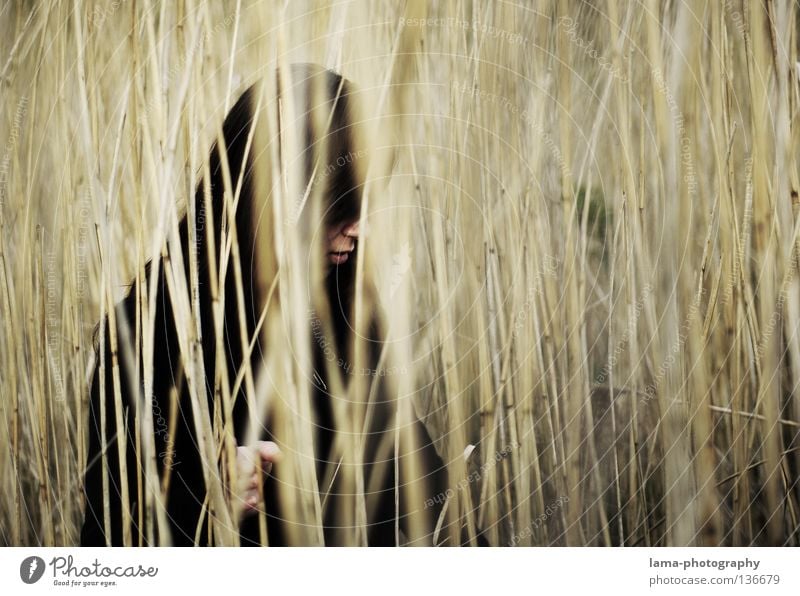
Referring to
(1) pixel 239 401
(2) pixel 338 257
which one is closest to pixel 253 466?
(1) pixel 239 401

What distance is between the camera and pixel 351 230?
2.45ft

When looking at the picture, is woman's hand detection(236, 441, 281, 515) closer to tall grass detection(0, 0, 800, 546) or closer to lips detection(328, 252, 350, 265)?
tall grass detection(0, 0, 800, 546)

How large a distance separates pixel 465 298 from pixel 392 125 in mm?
263

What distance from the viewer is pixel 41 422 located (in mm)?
769

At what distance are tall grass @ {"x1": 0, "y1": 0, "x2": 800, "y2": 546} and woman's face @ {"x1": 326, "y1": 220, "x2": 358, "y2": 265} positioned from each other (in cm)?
4

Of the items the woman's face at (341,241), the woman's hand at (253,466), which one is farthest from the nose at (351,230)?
the woman's hand at (253,466)

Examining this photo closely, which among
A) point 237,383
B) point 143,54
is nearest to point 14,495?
point 237,383

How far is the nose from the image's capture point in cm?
75

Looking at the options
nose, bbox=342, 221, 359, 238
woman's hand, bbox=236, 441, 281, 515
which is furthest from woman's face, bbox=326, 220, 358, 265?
woman's hand, bbox=236, 441, 281, 515

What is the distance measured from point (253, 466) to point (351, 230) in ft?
1.18

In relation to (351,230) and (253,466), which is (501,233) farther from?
(253,466)

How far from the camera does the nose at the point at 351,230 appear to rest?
75cm

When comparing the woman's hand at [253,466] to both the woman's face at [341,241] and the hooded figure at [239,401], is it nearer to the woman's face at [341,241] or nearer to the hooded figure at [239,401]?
the hooded figure at [239,401]
